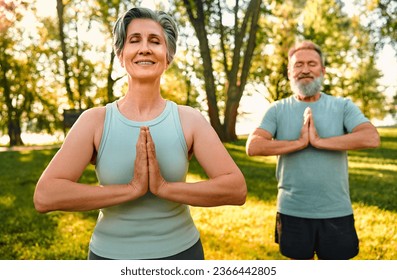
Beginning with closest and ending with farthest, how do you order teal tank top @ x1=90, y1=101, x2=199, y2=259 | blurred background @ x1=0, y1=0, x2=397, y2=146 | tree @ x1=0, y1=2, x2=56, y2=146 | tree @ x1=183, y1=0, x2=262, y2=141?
teal tank top @ x1=90, y1=101, x2=199, y2=259 < tree @ x1=183, y1=0, x2=262, y2=141 < blurred background @ x1=0, y1=0, x2=397, y2=146 < tree @ x1=0, y1=2, x2=56, y2=146

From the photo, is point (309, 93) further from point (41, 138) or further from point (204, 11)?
point (41, 138)

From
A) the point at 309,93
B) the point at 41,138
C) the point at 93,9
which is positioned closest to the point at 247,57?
the point at 93,9

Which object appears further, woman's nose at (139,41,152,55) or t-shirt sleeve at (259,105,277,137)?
t-shirt sleeve at (259,105,277,137)

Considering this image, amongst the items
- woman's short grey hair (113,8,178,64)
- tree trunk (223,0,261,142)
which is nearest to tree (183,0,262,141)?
tree trunk (223,0,261,142)

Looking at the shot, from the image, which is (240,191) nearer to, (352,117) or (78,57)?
(352,117)

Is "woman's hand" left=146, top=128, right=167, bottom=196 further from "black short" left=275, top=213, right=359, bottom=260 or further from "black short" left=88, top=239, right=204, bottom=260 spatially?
"black short" left=275, top=213, right=359, bottom=260

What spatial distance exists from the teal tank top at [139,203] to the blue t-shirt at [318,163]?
1.54 metres

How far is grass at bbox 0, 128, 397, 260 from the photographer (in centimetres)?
573

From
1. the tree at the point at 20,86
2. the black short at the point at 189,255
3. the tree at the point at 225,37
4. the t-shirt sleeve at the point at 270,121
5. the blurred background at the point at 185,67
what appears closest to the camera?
the black short at the point at 189,255

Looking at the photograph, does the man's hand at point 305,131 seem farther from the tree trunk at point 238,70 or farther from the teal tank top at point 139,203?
the tree trunk at point 238,70

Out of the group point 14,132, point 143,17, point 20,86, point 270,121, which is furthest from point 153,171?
point 14,132

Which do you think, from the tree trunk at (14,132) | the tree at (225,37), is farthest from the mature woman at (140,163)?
the tree trunk at (14,132)

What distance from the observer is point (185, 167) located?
1877mm

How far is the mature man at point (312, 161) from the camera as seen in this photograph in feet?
10.5
